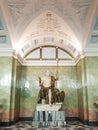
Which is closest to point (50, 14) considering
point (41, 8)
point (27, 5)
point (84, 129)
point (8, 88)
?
point (41, 8)

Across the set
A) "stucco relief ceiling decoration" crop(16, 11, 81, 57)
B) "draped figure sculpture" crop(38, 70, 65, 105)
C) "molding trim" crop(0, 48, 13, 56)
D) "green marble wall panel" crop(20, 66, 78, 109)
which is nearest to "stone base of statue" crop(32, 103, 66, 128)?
"draped figure sculpture" crop(38, 70, 65, 105)

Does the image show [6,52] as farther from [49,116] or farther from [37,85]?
[49,116]

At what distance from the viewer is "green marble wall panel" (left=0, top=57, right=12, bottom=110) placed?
805 cm

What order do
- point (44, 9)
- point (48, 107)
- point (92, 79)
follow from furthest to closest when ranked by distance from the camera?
point (92, 79), point (48, 107), point (44, 9)

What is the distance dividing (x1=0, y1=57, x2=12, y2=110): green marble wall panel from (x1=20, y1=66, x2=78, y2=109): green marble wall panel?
2.44 m

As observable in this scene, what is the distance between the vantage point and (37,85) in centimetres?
1069

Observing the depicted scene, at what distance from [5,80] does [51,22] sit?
3.54 meters

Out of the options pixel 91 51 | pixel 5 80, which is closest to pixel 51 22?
pixel 91 51

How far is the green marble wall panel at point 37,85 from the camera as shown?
1047 centimetres

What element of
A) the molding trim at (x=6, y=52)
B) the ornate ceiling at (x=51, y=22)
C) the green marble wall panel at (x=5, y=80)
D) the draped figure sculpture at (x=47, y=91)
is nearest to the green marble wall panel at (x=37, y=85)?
the draped figure sculpture at (x=47, y=91)

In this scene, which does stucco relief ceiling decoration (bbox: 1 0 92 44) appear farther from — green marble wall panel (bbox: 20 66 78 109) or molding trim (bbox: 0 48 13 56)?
green marble wall panel (bbox: 20 66 78 109)

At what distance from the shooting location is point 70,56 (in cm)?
1118

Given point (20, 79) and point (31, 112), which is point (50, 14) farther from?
point (31, 112)

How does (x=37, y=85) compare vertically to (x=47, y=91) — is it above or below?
above
